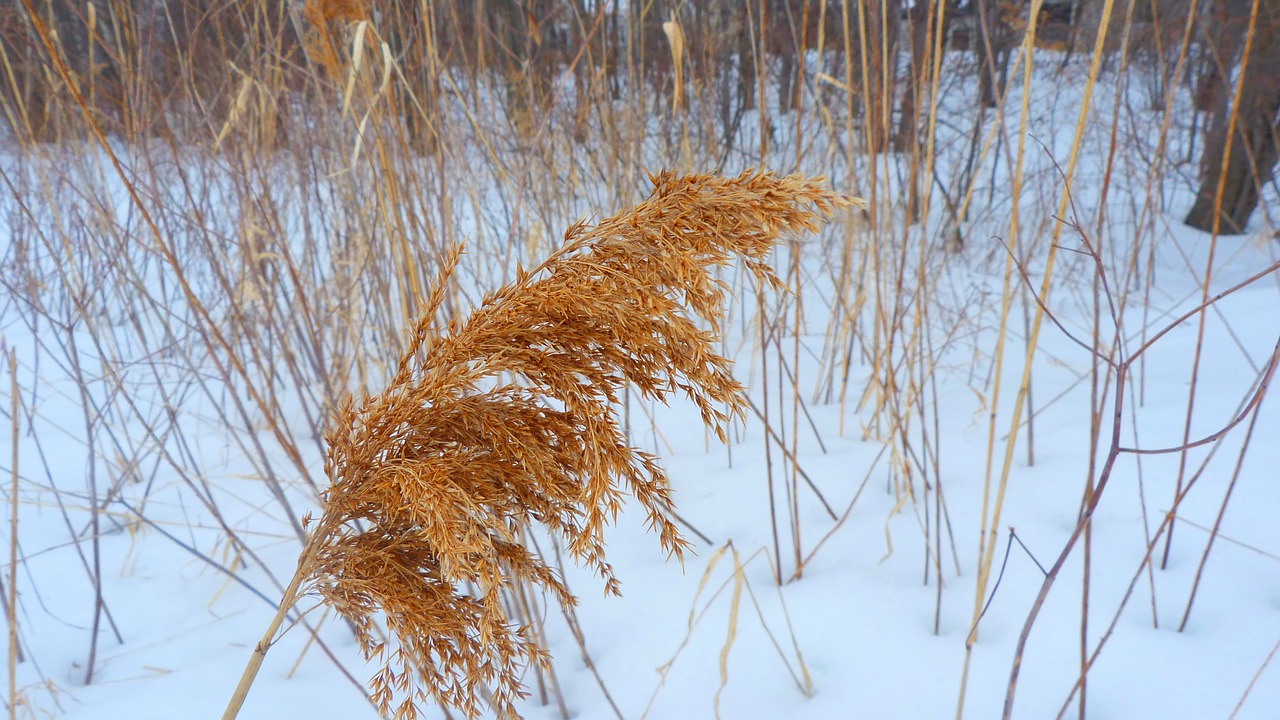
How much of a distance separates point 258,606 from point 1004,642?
4.74 feet

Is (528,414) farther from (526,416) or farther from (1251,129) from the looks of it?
(1251,129)

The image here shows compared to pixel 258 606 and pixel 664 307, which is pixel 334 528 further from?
pixel 258 606

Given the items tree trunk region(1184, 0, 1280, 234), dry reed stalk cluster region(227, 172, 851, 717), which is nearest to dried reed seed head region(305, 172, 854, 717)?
dry reed stalk cluster region(227, 172, 851, 717)

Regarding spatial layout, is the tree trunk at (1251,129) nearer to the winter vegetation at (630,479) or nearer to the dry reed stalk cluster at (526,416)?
→ the winter vegetation at (630,479)

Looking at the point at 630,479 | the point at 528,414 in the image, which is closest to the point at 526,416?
the point at 528,414

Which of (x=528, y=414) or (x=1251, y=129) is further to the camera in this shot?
(x=1251, y=129)

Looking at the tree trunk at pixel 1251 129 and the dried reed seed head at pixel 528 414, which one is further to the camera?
the tree trunk at pixel 1251 129

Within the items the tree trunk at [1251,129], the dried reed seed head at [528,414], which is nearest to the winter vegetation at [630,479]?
the dried reed seed head at [528,414]

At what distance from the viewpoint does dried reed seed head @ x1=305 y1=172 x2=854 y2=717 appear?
553 mm

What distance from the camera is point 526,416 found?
61 cm

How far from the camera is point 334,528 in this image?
2.11 ft

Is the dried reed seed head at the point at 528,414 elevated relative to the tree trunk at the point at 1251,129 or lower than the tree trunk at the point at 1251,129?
elevated

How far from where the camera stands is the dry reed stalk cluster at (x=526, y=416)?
1.81 feet

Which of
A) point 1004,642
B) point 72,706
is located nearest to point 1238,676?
point 1004,642
